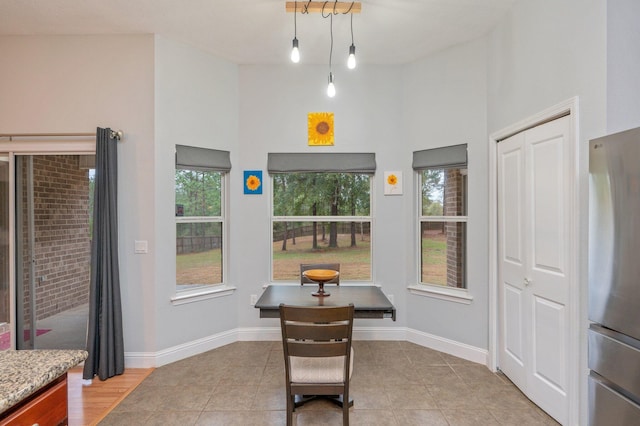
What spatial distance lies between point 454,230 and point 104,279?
11.3 feet

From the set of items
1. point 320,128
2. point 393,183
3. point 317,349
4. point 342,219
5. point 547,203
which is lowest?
point 317,349

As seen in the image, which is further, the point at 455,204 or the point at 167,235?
the point at 455,204

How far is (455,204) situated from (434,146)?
0.66 meters

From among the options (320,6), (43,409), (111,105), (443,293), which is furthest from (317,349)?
(111,105)

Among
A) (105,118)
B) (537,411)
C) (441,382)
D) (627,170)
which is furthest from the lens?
(105,118)

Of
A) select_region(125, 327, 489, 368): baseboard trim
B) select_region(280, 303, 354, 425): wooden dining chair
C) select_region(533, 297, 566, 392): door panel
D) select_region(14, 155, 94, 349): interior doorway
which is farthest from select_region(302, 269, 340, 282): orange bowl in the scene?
select_region(14, 155, 94, 349): interior doorway

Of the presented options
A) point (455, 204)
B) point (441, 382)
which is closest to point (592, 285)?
point (441, 382)

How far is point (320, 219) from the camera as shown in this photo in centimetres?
380

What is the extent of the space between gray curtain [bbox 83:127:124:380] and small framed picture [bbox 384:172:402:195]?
2751 millimetres

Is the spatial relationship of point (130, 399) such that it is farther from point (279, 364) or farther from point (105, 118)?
point (105, 118)

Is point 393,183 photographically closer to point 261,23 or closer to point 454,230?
point 454,230

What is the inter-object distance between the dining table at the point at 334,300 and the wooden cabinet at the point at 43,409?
1345 mm

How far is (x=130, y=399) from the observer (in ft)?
8.34

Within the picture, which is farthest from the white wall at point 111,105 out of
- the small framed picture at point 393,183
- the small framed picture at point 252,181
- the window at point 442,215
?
the window at point 442,215
